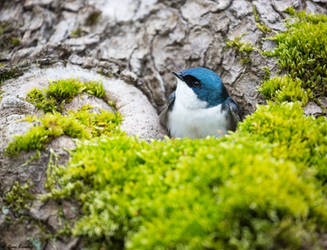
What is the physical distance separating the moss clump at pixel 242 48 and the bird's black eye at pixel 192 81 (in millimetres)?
820

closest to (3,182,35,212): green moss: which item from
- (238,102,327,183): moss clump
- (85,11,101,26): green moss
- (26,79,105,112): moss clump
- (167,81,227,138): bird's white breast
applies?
(26,79,105,112): moss clump

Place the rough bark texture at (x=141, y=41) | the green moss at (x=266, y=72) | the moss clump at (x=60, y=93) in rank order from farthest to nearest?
the rough bark texture at (x=141, y=41), the green moss at (x=266, y=72), the moss clump at (x=60, y=93)

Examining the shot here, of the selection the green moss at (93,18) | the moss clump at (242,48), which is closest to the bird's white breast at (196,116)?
the moss clump at (242,48)

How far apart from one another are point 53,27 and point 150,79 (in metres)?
1.68

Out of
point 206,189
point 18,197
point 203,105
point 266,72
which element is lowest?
point 18,197

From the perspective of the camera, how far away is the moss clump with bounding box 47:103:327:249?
5.76 feet

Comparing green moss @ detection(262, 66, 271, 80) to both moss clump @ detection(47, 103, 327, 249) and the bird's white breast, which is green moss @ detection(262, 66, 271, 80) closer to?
the bird's white breast

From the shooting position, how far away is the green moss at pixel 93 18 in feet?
14.5

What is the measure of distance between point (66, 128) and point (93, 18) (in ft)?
7.57

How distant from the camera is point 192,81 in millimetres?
3611

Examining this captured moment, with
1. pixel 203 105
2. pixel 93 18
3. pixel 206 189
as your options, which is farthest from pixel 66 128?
pixel 93 18

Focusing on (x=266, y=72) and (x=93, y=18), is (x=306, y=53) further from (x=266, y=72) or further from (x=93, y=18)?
(x=93, y=18)

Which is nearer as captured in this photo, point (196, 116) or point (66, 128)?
point (66, 128)

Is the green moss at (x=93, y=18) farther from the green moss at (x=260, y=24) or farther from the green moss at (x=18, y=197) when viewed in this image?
the green moss at (x=18, y=197)
